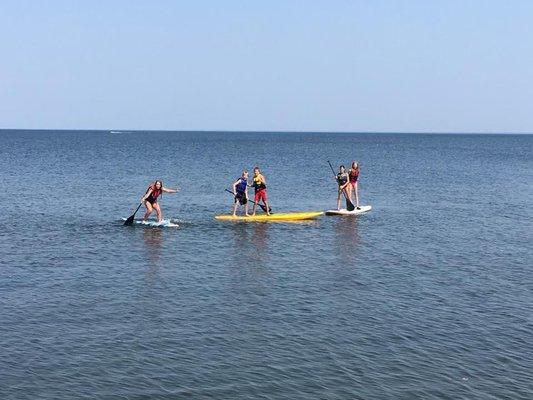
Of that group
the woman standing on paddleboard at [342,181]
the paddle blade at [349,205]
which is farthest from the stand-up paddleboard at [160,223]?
the paddle blade at [349,205]

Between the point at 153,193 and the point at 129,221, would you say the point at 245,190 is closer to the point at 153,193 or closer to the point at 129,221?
the point at 153,193

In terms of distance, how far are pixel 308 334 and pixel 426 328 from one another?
2917 millimetres

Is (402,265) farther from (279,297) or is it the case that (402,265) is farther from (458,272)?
(279,297)

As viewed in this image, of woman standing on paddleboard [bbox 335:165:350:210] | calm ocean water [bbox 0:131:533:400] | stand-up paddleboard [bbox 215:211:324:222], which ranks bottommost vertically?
calm ocean water [bbox 0:131:533:400]

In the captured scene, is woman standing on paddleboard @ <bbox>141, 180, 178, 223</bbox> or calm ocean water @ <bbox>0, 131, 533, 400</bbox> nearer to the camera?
calm ocean water @ <bbox>0, 131, 533, 400</bbox>

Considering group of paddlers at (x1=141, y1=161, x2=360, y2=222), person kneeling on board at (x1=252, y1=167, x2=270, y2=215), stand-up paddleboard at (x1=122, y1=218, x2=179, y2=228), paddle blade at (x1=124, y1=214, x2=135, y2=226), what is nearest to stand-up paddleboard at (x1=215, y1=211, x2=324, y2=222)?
group of paddlers at (x1=141, y1=161, x2=360, y2=222)

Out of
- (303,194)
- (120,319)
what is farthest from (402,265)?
(303,194)

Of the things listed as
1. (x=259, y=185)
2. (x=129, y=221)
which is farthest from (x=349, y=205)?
(x=129, y=221)

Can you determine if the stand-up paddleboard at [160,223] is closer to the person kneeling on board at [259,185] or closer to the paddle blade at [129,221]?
the paddle blade at [129,221]

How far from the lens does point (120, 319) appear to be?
707 inches

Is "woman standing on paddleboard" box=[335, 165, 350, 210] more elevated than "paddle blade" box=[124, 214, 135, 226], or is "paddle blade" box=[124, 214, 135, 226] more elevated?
"woman standing on paddleboard" box=[335, 165, 350, 210]

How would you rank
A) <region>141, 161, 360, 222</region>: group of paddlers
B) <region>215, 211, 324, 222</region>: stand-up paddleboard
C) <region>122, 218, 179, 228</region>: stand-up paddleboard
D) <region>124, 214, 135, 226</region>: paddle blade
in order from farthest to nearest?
<region>215, 211, 324, 222</region>: stand-up paddleboard, <region>124, 214, 135, 226</region>: paddle blade, <region>122, 218, 179, 228</region>: stand-up paddleboard, <region>141, 161, 360, 222</region>: group of paddlers

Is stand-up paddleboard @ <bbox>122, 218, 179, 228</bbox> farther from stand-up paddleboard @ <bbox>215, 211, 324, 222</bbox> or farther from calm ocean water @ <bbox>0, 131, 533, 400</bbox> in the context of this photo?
stand-up paddleboard @ <bbox>215, 211, 324, 222</bbox>

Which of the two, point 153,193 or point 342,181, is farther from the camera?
point 342,181
